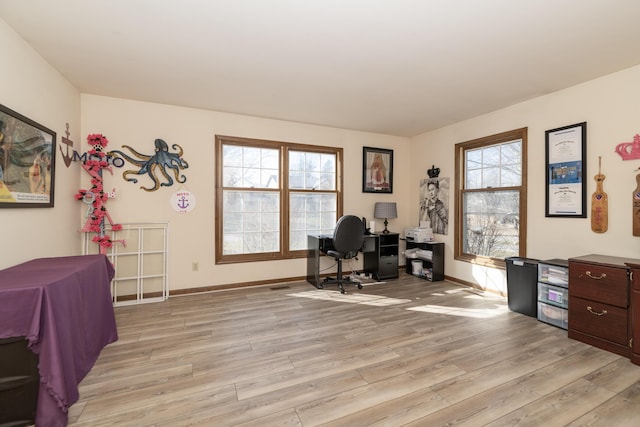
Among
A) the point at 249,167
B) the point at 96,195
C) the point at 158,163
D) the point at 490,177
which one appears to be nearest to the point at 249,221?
the point at 249,167

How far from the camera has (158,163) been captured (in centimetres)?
372

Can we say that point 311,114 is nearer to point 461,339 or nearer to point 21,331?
point 461,339

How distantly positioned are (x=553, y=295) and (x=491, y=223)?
54.6 inches

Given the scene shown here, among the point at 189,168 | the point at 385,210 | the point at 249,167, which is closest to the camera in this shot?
the point at 189,168

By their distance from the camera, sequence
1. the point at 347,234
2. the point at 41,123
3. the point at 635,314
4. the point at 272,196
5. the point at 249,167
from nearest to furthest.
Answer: the point at 635,314, the point at 41,123, the point at 347,234, the point at 249,167, the point at 272,196

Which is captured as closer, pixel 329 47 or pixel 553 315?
pixel 329 47

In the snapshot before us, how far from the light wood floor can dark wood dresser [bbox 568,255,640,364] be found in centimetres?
14

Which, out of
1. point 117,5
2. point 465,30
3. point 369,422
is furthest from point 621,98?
point 117,5

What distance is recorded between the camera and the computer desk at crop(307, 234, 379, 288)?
428 cm

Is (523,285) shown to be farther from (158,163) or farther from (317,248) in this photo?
(158,163)

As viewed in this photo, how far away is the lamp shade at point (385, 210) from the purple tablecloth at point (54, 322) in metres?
4.01

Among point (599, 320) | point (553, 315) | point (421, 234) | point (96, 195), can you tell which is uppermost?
point (96, 195)

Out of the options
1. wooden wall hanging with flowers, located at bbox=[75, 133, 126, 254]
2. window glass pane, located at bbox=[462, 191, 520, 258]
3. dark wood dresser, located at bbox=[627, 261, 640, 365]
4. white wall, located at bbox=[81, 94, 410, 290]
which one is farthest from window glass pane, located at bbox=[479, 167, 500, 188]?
wooden wall hanging with flowers, located at bbox=[75, 133, 126, 254]

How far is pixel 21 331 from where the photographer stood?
4.91 feet
